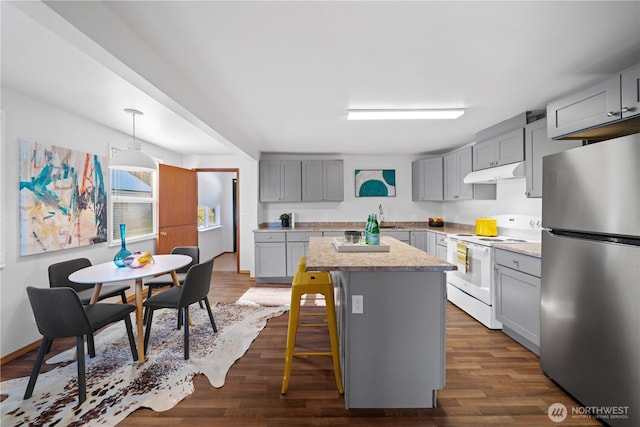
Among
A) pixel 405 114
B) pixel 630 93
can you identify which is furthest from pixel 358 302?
pixel 630 93

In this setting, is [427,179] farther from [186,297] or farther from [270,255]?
[186,297]

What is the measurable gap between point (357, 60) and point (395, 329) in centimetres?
188

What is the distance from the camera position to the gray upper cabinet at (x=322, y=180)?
5.18 m

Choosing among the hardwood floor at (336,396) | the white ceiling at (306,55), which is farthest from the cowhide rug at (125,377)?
the white ceiling at (306,55)

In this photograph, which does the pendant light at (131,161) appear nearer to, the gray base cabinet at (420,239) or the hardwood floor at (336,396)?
the hardwood floor at (336,396)

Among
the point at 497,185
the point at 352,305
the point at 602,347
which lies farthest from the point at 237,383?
the point at 497,185

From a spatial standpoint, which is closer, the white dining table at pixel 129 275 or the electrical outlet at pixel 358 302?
the electrical outlet at pixel 358 302

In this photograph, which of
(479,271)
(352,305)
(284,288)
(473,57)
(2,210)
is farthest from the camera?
(284,288)

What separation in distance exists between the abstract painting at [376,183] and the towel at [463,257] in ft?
7.06

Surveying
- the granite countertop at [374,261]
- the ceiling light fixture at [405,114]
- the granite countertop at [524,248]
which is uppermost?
the ceiling light fixture at [405,114]

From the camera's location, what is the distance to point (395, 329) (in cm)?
183

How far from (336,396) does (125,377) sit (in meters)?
1.63

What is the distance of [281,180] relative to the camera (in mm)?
5172

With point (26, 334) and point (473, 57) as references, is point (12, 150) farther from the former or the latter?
point (473, 57)
